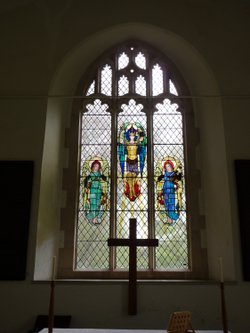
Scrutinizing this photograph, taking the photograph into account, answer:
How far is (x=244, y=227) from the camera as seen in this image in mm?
4281

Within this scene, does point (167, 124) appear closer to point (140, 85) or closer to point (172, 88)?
point (172, 88)

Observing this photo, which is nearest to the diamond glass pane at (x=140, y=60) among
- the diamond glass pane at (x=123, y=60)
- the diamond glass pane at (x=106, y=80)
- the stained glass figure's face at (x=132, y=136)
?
the diamond glass pane at (x=123, y=60)

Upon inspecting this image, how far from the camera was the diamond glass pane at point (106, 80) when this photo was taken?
225 inches

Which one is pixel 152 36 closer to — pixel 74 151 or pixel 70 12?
pixel 70 12

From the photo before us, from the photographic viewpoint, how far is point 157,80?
227 inches

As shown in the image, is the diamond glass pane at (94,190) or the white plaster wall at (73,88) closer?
the white plaster wall at (73,88)

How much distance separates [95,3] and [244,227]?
380cm

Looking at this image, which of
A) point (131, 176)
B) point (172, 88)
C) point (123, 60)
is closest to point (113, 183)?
point (131, 176)

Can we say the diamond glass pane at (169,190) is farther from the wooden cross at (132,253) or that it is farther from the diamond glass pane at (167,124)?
the wooden cross at (132,253)

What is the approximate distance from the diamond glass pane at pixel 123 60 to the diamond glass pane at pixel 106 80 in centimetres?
19

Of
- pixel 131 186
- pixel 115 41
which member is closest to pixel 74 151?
pixel 131 186

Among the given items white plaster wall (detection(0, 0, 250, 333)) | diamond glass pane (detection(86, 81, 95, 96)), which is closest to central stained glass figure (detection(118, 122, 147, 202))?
diamond glass pane (detection(86, 81, 95, 96))

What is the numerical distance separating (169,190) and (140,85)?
1.78 m

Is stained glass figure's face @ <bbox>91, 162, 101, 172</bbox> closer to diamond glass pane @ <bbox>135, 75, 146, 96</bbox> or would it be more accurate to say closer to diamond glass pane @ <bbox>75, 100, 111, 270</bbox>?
diamond glass pane @ <bbox>75, 100, 111, 270</bbox>
